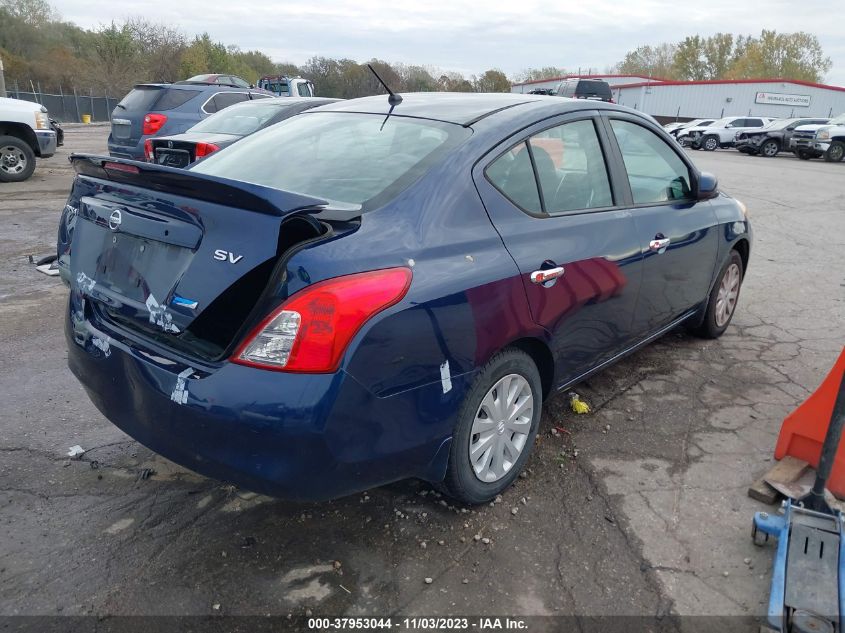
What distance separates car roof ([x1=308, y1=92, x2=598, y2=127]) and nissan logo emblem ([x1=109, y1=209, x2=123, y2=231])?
4.43ft

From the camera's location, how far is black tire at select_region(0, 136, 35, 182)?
11.5 m

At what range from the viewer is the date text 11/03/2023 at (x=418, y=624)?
2.21 m

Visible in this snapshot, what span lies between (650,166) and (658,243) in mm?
532

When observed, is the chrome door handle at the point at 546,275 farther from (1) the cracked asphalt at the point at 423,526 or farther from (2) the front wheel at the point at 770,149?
(2) the front wheel at the point at 770,149

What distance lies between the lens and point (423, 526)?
2.73 metres

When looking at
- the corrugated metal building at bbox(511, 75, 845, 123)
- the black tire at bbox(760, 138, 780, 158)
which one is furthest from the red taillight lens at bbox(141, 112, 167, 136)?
the corrugated metal building at bbox(511, 75, 845, 123)

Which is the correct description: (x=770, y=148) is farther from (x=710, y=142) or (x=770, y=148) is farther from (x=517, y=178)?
(x=517, y=178)

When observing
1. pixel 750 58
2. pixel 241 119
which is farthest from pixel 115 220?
pixel 750 58

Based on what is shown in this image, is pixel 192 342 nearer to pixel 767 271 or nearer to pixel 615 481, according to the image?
pixel 615 481

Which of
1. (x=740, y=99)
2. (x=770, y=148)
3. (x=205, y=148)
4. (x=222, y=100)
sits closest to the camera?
(x=205, y=148)

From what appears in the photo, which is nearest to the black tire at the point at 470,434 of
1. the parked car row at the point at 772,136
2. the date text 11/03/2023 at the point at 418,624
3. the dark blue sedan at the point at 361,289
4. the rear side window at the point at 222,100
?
the dark blue sedan at the point at 361,289

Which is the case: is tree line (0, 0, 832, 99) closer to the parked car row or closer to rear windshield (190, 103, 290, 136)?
the parked car row

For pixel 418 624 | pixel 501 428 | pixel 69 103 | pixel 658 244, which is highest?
pixel 69 103

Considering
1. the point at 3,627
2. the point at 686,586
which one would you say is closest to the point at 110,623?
the point at 3,627
